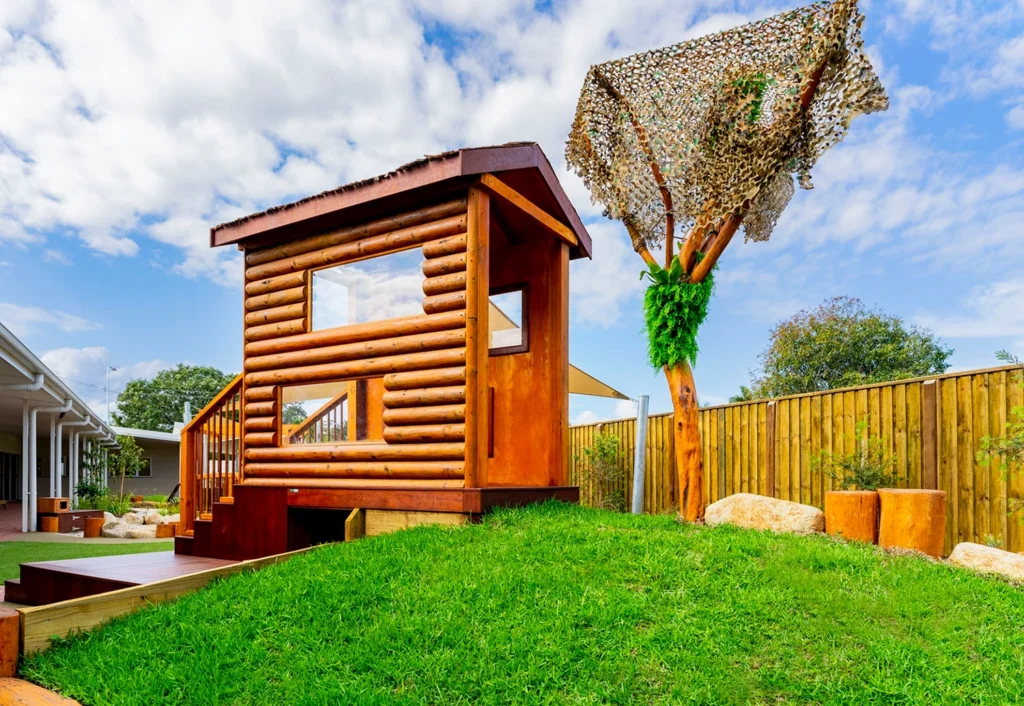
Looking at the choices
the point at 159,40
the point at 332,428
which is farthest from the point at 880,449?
the point at 159,40

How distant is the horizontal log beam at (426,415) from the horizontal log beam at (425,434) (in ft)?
0.15

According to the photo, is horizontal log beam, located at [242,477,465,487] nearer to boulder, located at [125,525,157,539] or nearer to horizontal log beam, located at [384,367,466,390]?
horizontal log beam, located at [384,367,466,390]

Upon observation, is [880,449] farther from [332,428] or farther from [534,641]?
[332,428]

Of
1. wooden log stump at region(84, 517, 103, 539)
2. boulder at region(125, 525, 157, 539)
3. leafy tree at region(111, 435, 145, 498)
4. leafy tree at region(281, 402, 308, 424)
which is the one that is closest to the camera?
leafy tree at region(281, 402, 308, 424)

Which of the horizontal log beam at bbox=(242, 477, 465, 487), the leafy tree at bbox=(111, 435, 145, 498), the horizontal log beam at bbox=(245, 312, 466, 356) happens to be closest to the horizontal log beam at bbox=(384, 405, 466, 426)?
the horizontal log beam at bbox=(242, 477, 465, 487)

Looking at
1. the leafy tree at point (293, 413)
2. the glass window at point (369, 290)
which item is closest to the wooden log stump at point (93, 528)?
the leafy tree at point (293, 413)

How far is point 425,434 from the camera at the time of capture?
6270 millimetres

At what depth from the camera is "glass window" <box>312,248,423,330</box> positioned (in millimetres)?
6684

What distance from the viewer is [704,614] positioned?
12.4 feet

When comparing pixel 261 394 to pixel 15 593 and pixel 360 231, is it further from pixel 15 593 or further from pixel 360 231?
pixel 15 593

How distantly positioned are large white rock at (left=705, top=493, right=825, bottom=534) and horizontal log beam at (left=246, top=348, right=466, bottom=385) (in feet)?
10.5

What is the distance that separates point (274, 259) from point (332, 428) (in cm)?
212

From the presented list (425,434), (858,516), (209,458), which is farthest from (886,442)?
(209,458)

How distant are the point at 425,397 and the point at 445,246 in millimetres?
1453
